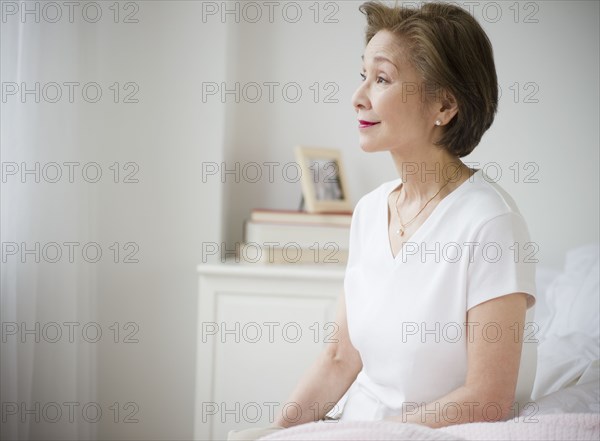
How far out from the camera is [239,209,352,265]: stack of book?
A: 84.2 inches

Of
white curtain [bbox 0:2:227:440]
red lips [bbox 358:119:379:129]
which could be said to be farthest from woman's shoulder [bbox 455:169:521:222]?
white curtain [bbox 0:2:227:440]

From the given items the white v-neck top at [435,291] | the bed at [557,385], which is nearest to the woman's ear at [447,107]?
the white v-neck top at [435,291]

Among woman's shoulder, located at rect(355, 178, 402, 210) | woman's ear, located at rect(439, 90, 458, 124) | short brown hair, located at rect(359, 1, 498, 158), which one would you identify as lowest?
woman's shoulder, located at rect(355, 178, 402, 210)

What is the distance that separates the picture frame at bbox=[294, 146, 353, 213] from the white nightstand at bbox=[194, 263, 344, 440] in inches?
8.2

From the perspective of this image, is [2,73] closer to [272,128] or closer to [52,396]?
[52,396]

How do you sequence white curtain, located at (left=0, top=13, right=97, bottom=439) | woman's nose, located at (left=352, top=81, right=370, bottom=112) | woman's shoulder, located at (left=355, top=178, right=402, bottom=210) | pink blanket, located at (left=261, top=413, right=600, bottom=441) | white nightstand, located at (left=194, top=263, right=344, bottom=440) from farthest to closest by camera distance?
white nightstand, located at (left=194, top=263, right=344, bottom=440)
white curtain, located at (left=0, top=13, right=97, bottom=439)
woman's shoulder, located at (left=355, top=178, right=402, bottom=210)
woman's nose, located at (left=352, top=81, right=370, bottom=112)
pink blanket, located at (left=261, top=413, right=600, bottom=441)

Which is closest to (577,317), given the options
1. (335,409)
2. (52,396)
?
(335,409)

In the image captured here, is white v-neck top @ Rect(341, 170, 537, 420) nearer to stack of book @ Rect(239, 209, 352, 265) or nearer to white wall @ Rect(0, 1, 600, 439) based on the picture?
stack of book @ Rect(239, 209, 352, 265)

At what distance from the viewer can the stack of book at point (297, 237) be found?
2139 millimetres

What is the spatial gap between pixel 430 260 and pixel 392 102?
1.00ft

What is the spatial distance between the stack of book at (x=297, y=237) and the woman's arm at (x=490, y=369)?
1.07 m

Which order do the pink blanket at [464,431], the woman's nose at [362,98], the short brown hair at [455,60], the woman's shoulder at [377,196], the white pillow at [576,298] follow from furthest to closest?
1. the white pillow at [576,298]
2. the woman's shoulder at [377,196]
3. the woman's nose at [362,98]
4. the short brown hair at [455,60]
5. the pink blanket at [464,431]

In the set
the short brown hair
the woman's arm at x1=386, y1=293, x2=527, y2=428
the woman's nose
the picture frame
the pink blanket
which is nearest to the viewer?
the pink blanket

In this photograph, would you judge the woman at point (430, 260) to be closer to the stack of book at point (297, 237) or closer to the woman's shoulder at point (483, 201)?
the woman's shoulder at point (483, 201)
